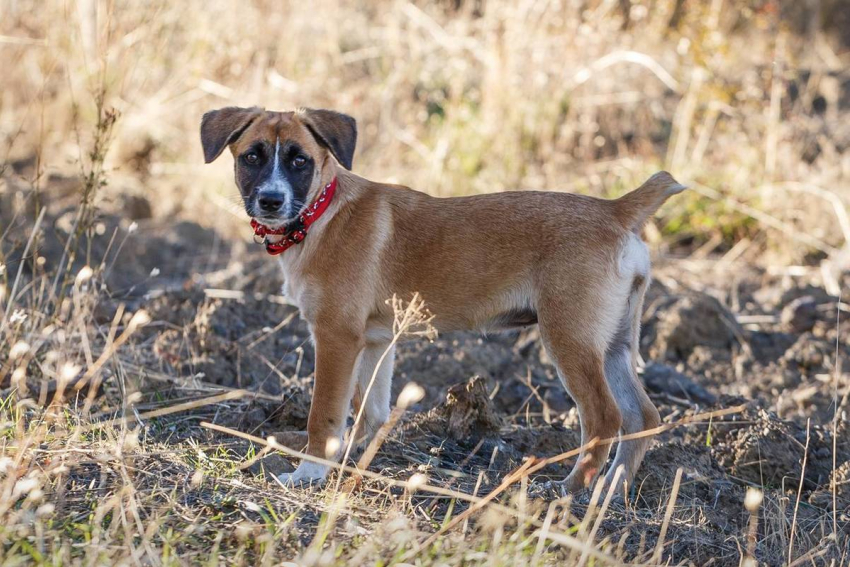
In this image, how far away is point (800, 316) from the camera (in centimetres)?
670

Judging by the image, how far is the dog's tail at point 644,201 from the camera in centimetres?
427

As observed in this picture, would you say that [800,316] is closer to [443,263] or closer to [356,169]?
[443,263]

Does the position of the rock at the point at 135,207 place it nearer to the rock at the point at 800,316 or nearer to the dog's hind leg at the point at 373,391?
the dog's hind leg at the point at 373,391

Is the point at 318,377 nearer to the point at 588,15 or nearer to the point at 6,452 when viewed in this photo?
the point at 6,452

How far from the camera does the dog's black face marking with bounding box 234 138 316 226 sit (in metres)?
4.17

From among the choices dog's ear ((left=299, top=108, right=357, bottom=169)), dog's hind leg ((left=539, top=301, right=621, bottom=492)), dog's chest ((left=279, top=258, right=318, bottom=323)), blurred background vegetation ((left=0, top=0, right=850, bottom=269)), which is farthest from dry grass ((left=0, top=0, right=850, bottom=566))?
dog's ear ((left=299, top=108, right=357, bottom=169))

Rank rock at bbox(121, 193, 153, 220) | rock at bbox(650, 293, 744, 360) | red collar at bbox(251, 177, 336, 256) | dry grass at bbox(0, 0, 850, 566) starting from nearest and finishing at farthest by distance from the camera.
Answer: dry grass at bbox(0, 0, 850, 566) → red collar at bbox(251, 177, 336, 256) → rock at bbox(650, 293, 744, 360) → rock at bbox(121, 193, 153, 220)

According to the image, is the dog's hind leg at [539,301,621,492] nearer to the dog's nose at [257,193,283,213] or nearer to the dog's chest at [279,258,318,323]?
the dog's chest at [279,258,318,323]

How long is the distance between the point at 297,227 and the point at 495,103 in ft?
16.4

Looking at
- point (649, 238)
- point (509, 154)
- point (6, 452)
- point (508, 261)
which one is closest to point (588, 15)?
point (509, 154)

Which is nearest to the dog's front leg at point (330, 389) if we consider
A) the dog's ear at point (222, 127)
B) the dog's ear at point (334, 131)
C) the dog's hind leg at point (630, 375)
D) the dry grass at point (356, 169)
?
the dry grass at point (356, 169)

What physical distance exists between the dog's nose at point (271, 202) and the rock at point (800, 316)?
13.2ft

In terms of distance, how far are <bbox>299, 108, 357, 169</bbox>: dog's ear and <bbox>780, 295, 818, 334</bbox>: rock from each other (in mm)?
3691

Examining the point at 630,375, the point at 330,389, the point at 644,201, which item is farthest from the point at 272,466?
the point at 644,201
